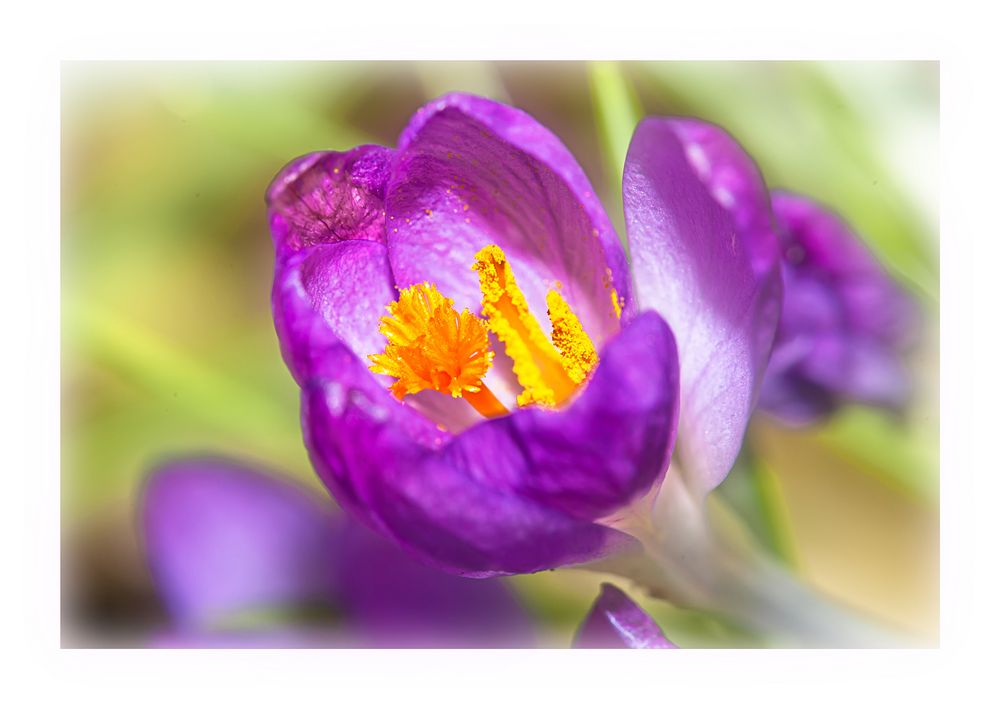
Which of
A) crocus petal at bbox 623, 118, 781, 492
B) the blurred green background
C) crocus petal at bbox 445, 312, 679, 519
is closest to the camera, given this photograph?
crocus petal at bbox 445, 312, 679, 519

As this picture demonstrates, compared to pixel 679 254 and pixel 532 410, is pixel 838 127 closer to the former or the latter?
pixel 679 254

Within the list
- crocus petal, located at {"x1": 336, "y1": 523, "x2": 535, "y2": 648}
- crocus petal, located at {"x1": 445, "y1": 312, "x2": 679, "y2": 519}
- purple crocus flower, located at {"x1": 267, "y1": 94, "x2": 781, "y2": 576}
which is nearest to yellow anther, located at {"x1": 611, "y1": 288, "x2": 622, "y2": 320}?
purple crocus flower, located at {"x1": 267, "y1": 94, "x2": 781, "y2": 576}

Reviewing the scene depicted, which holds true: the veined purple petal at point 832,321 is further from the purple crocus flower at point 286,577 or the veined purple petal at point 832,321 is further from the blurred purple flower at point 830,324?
the purple crocus flower at point 286,577

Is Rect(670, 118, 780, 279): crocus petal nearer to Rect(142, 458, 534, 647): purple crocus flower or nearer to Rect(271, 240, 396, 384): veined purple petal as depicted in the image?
Rect(271, 240, 396, 384): veined purple petal

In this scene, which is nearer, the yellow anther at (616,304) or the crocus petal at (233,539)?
the yellow anther at (616,304)

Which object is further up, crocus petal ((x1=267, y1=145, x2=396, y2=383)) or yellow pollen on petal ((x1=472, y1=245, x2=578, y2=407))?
crocus petal ((x1=267, y1=145, x2=396, y2=383))

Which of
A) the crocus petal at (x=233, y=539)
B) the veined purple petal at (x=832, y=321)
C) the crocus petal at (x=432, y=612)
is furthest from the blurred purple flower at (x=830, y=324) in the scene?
the crocus petal at (x=233, y=539)

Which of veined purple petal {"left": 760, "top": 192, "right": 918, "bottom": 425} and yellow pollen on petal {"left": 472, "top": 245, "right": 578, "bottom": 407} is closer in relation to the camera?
yellow pollen on petal {"left": 472, "top": 245, "right": 578, "bottom": 407}
